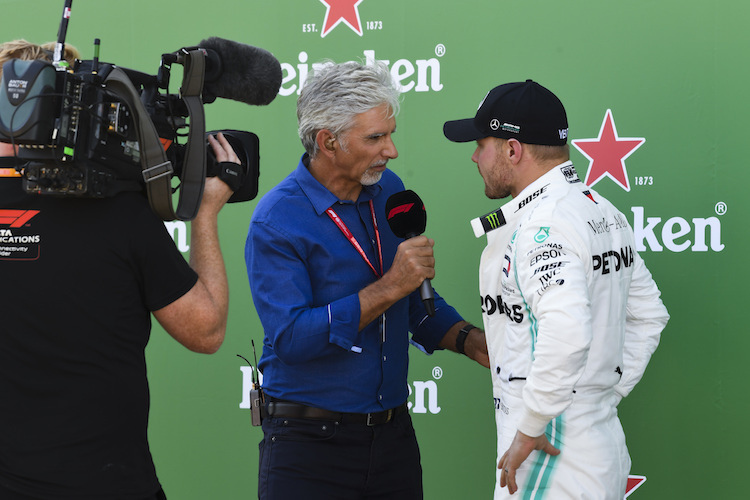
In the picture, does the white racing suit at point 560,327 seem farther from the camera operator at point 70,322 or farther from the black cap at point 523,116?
the camera operator at point 70,322

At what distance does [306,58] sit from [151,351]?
3.91ft

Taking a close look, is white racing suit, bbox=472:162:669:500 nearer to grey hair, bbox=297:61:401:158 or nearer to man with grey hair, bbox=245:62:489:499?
man with grey hair, bbox=245:62:489:499

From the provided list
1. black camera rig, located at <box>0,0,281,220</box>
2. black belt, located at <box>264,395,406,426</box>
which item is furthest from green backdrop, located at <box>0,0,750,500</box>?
black camera rig, located at <box>0,0,281,220</box>

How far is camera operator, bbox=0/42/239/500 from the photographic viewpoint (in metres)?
1.36

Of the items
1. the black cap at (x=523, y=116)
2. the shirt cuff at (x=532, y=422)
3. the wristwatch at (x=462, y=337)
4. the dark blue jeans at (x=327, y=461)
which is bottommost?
the dark blue jeans at (x=327, y=461)

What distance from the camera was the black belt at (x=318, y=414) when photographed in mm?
1791

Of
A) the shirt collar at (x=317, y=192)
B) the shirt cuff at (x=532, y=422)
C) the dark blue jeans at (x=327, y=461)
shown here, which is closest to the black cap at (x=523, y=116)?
the shirt collar at (x=317, y=192)

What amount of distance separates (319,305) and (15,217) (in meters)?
0.68

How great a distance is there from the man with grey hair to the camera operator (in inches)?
15.1

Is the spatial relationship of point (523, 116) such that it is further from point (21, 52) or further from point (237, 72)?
point (21, 52)

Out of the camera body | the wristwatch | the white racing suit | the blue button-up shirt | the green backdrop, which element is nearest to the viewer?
the camera body

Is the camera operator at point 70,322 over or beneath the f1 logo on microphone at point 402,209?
beneath

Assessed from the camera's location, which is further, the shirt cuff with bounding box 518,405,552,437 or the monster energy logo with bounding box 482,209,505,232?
the monster energy logo with bounding box 482,209,505,232

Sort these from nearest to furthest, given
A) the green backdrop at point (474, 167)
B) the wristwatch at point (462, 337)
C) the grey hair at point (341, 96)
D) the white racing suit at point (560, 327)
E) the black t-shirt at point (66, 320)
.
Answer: the black t-shirt at point (66, 320)
the white racing suit at point (560, 327)
the grey hair at point (341, 96)
the wristwatch at point (462, 337)
the green backdrop at point (474, 167)
